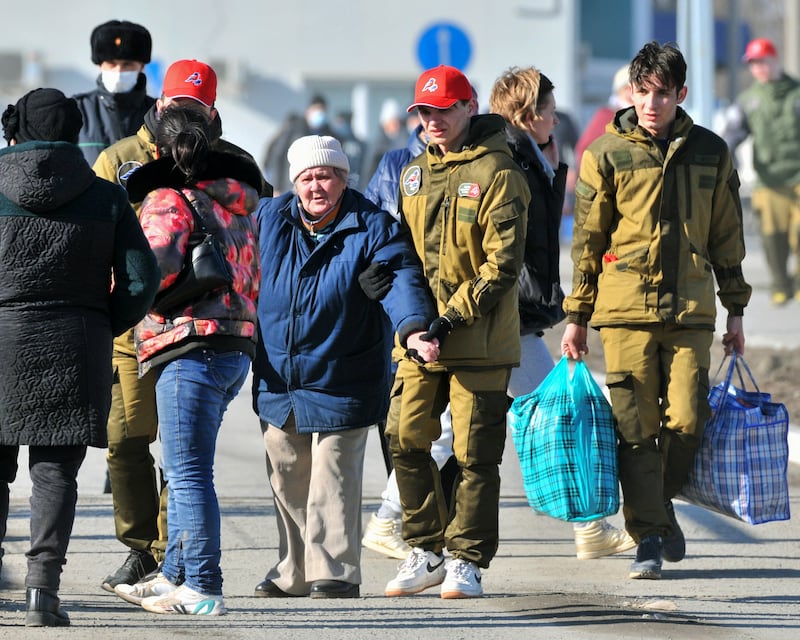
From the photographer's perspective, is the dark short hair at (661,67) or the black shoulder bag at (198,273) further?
the dark short hair at (661,67)

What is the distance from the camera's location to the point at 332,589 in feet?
20.7

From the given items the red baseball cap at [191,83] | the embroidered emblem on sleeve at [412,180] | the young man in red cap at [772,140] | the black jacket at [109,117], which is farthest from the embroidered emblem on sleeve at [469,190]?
the young man in red cap at [772,140]

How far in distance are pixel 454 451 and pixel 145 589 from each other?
120 centimetres

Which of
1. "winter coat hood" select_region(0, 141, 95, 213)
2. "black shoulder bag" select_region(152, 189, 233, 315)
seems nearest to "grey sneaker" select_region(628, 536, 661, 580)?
"black shoulder bag" select_region(152, 189, 233, 315)

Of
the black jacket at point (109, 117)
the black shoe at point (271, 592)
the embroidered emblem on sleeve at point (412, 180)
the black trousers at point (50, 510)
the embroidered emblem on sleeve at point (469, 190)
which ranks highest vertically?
the black jacket at point (109, 117)

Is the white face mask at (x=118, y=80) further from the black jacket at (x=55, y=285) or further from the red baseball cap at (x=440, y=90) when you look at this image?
the black jacket at (x=55, y=285)

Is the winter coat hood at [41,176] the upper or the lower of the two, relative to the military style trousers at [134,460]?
upper

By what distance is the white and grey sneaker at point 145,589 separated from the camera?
6000 mm

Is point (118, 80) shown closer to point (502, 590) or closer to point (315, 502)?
point (315, 502)

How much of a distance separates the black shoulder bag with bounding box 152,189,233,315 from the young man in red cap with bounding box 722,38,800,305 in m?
9.32

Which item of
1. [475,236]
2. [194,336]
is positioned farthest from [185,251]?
[475,236]

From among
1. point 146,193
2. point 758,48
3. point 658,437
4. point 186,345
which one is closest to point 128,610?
point 186,345

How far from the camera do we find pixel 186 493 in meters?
5.88

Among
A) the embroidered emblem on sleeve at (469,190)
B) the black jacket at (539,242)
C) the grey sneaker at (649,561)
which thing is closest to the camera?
the embroidered emblem on sleeve at (469,190)
